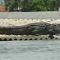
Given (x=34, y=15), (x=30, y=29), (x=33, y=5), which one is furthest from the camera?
Result: (x=33, y=5)

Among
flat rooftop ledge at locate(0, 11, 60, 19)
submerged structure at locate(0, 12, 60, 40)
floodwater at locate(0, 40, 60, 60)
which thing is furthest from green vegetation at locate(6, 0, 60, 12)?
floodwater at locate(0, 40, 60, 60)

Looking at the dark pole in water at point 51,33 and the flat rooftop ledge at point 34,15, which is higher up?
the flat rooftop ledge at point 34,15

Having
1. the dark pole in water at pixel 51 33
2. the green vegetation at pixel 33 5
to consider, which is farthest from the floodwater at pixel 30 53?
the green vegetation at pixel 33 5

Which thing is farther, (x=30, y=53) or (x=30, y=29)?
(x=30, y=29)

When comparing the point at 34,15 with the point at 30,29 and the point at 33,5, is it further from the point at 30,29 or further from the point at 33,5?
the point at 33,5

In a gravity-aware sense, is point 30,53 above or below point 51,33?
above

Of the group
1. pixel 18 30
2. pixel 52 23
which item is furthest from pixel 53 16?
pixel 18 30

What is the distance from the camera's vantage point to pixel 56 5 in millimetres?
15695

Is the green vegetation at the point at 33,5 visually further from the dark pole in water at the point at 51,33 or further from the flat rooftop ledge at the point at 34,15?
the dark pole in water at the point at 51,33

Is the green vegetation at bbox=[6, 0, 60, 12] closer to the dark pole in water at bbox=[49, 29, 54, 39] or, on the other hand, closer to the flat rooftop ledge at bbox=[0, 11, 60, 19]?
the flat rooftop ledge at bbox=[0, 11, 60, 19]

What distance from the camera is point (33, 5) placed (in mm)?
17547

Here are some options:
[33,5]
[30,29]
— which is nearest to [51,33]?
[30,29]

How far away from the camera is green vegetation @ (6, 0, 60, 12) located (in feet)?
52.7

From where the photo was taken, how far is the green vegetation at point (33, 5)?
633 inches
